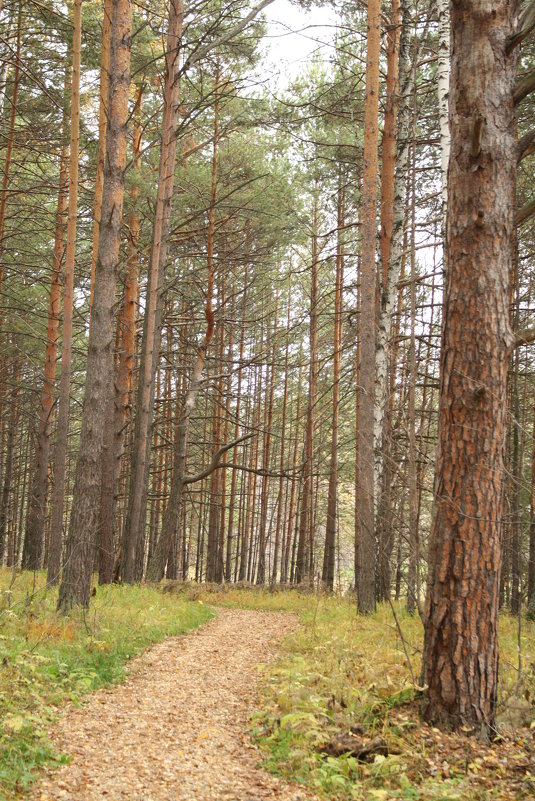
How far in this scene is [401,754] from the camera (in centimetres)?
416

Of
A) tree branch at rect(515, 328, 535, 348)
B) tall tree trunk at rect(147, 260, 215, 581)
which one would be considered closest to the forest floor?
tree branch at rect(515, 328, 535, 348)

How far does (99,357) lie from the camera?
812 cm

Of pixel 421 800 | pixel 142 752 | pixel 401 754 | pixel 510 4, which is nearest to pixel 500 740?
pixel 401 754

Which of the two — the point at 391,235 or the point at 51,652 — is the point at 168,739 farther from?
the point at 391,235

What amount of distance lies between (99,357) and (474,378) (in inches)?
203

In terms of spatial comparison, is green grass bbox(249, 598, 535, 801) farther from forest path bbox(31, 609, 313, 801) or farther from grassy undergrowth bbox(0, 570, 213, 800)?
grassy undergrowth bbox(0, 570, 213, 800)

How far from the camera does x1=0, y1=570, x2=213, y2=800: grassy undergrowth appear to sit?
4020 millimetres

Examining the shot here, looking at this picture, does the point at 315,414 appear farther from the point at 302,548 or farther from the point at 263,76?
the point at 263,76

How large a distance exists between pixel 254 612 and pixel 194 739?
8315 millimetres

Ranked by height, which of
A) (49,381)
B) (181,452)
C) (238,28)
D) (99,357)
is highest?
(238,28)

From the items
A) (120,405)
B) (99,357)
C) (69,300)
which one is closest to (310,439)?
(120,405)

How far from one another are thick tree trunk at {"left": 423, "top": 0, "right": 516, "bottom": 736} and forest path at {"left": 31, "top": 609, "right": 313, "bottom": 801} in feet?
5.08

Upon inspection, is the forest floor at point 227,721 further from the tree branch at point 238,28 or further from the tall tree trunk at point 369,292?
the tree branch at point 238,28

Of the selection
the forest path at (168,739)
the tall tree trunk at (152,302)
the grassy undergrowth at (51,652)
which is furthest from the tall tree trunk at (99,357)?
the tall tree trunk at (152,302)
